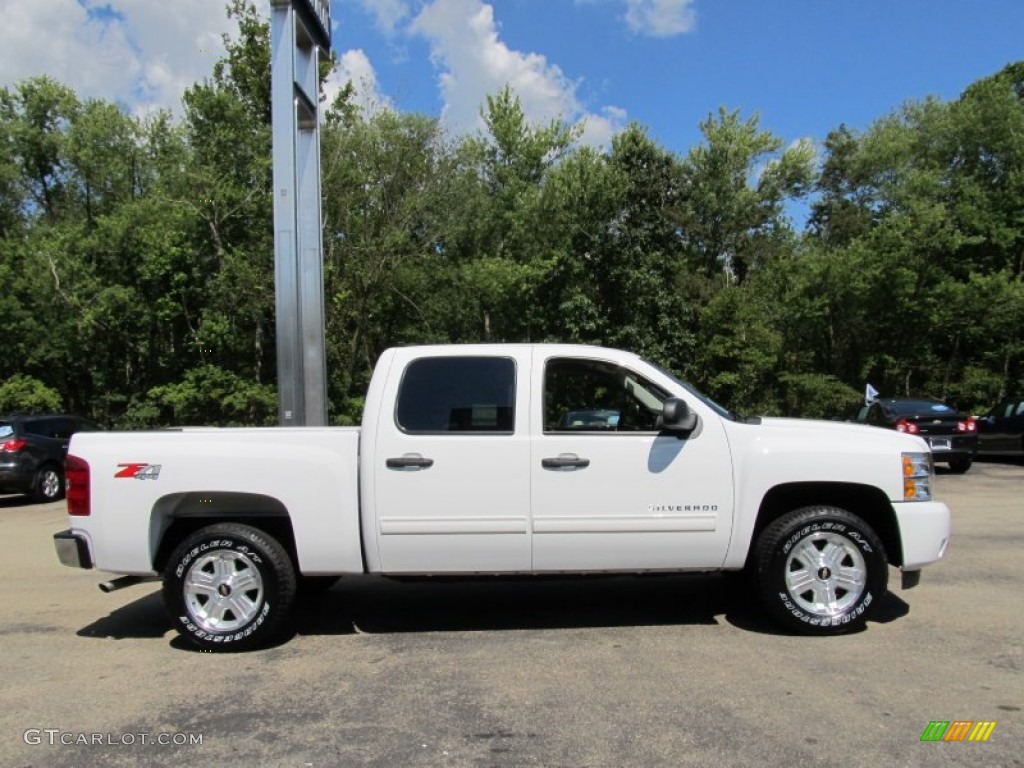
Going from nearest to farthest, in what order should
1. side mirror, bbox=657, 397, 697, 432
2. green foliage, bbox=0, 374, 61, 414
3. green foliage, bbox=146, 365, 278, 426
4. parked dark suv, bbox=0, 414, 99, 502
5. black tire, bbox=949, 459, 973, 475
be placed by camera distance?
side mirror, bbox=657, 397, 697, 432 → parked dark suv, bbox=0, 414, 99, 502 → black tire, bbox=949, 459, 973, 475 → green foliage, bbox=146, 365, 278, 426 → green foliage, bbox=0, 374, 61, 414

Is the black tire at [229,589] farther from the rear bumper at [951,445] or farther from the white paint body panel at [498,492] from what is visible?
the rear bumper at [951,445]

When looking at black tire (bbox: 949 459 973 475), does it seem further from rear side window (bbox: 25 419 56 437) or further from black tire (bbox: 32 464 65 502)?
rear side window (bbox: 25 419 56 437)

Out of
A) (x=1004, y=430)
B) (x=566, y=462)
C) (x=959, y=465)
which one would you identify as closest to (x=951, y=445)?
(x=959, y=465)

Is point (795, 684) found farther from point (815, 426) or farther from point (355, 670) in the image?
point (355, 670)

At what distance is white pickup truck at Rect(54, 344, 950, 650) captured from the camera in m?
5.21

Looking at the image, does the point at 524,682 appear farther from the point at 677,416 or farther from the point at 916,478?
the point at 916,478

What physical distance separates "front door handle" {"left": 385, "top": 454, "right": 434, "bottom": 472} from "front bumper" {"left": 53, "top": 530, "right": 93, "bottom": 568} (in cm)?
214

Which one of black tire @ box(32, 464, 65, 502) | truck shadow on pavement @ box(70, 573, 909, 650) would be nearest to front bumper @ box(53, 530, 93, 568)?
truck shadow on pavement @ box(70, 573, 909, 650)

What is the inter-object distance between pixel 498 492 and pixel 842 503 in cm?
249

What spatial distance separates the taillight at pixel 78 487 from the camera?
17.2ft

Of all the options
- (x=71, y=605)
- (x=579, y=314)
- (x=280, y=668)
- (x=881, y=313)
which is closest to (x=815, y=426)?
(x=280, y=668)

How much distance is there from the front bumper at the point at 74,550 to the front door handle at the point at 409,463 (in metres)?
2.14

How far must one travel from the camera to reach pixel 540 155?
3238cm

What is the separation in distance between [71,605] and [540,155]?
1126 inches
